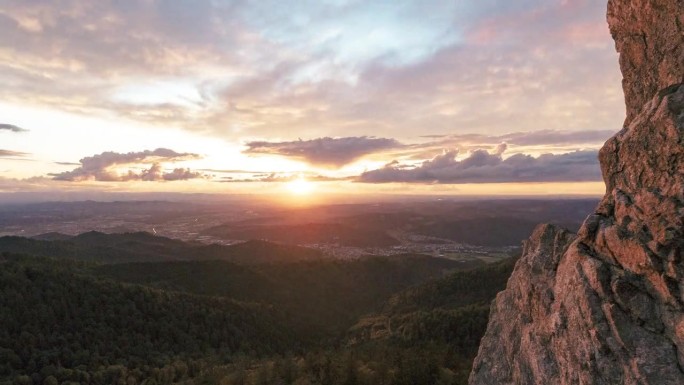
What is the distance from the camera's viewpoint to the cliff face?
71.2ft

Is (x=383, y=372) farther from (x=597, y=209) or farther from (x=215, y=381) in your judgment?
(x=597, y=209)

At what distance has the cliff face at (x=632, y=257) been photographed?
71.2 feet

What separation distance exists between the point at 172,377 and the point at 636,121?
121 m

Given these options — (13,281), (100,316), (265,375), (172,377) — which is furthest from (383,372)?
(13,281)

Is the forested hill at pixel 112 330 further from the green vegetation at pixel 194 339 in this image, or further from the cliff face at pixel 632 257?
the cliff face at pixel 632 257

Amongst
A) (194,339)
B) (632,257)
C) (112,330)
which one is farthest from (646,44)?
(112,330)

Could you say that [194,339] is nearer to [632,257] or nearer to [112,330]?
[112,330]

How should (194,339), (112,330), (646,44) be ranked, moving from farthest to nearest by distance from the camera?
(194,339) < (112,330) < (646,44)

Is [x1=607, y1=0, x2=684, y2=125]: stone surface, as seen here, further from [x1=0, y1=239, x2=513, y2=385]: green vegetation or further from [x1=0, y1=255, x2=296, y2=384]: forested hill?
[x1=0, y1=255, x2=296, y2=384]: forested hill

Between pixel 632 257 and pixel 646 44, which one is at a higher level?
pixel 646 44

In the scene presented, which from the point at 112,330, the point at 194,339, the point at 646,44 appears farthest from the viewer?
the point at 194,339

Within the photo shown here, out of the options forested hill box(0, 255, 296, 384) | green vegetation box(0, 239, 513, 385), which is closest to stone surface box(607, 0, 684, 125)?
green vegetation box(0, 239, 513, 385)

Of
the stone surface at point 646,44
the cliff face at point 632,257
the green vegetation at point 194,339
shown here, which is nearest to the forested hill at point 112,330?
the green vegetation at point 194,339

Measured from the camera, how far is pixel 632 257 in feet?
78.0
